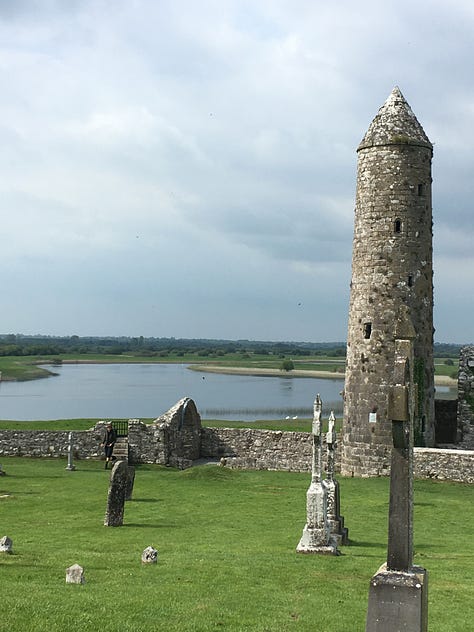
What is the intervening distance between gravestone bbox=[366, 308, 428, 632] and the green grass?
2.20 metres

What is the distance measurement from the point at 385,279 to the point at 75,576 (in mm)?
19390

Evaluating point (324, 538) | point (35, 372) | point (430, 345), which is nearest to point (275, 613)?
point (324, 538)

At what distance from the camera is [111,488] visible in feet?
57.8

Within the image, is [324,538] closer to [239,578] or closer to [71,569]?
[239,578]

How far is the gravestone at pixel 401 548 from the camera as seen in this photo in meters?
7.54

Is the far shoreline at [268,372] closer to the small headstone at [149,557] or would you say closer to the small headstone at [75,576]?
the small headstone at [149,557]

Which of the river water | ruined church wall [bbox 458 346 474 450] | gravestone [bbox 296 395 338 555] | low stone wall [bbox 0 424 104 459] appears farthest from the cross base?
the river water

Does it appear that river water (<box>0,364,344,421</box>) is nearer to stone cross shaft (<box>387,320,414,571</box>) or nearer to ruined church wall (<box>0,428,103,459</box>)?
ruined church wall (<box>0,428,103,459</box>)

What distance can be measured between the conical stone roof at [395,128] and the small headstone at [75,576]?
21.4 m

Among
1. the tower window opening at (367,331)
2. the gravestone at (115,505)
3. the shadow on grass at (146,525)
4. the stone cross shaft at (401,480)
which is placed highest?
the tower window opening at (367,331)

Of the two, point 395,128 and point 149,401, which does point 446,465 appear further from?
point 149,401

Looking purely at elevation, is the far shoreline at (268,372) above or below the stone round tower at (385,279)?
below

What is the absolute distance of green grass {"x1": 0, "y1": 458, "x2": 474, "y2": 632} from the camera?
9758mm

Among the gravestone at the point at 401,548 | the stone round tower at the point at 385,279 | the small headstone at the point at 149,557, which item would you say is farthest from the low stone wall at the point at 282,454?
the gravestone at the point at 401,548
